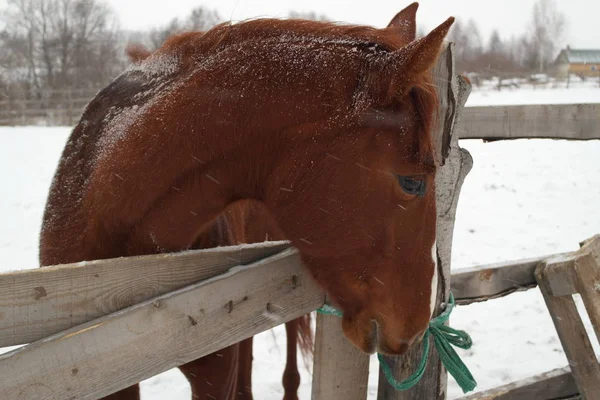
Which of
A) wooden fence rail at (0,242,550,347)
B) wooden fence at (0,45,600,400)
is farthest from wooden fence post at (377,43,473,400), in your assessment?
wooden fence rail at (0,242,550,347)

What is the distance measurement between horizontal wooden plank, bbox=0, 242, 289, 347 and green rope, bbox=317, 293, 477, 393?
59cm

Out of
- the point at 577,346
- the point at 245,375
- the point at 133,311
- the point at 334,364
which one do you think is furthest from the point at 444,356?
the point at 245,375

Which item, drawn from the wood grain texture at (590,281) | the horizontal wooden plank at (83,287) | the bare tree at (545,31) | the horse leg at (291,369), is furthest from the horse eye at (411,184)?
the bare tree at (545,31)

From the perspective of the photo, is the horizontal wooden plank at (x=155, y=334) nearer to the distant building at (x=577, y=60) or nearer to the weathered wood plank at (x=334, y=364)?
the weathered wood plank at (x=334, y=364)

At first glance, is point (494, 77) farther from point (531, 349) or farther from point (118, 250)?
point (118, 250)

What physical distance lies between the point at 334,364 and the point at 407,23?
1.43 m

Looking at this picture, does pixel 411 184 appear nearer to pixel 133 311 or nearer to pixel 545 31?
pixel 133 311

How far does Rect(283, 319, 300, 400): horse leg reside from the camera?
404 cm

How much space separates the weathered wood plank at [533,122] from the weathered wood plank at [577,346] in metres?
0.87

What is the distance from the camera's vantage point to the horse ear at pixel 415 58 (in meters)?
1.53

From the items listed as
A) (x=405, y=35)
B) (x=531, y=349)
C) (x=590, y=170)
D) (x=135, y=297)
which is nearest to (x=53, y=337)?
(x=135, y=297)

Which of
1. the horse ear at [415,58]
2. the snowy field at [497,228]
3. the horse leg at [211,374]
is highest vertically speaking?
the horse ear at [415,58]

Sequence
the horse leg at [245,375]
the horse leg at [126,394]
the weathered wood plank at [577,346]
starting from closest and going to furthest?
the horse leg at [126,394]
the weathered wood plank at [577,346]
the horse leg at [245,375]

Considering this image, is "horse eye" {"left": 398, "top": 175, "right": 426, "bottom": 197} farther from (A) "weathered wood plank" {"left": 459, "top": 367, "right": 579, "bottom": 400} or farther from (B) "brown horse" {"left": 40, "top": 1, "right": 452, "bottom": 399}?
(A) "weathered wood plank" {"left": 459, "top": 367, "right": 579, "bottom": 400}
